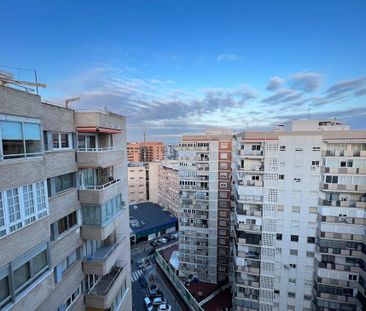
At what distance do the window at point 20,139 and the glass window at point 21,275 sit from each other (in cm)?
388

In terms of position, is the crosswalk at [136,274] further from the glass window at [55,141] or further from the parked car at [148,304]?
the glass window at [55,141]

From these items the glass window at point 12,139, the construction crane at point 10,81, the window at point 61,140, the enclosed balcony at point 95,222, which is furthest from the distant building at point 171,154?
the glass window at point 12,139

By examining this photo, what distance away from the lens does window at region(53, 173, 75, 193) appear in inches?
404

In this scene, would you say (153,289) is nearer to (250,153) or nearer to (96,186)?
(250,153)

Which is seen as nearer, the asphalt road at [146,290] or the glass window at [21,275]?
the glass window at [21,275]

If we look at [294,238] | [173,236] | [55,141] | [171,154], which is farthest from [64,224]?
[171,154]

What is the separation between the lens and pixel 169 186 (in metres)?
64.6

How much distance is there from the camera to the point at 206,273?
36344mm

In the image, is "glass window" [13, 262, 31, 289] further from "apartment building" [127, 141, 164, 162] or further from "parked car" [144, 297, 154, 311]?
"apartment building" [127, 141, 164, 162]

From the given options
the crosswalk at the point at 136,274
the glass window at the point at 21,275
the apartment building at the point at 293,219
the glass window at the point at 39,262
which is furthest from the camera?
the crosswalk at the point at 136,274

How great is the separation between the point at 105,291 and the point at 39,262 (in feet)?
20.1

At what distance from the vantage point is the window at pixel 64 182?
10273 mm

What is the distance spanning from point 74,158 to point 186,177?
25.0m

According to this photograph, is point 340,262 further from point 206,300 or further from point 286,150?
point 206,300
